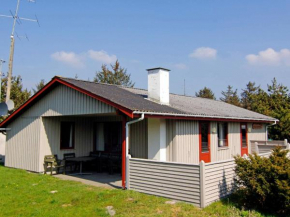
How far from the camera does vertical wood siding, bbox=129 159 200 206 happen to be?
7207 millimetres

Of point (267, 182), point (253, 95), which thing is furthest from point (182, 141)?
point (253, 95)

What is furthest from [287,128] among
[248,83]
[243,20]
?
[248,83]

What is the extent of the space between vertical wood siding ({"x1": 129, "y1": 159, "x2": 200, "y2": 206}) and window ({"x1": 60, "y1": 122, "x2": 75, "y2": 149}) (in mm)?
5573

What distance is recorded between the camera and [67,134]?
1355 cm

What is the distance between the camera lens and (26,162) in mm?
13297

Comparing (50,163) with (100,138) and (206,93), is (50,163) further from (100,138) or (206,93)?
(206,93)

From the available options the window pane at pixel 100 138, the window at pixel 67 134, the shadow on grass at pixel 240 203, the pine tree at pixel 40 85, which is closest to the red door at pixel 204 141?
the shadow on grass at pixel 240 203

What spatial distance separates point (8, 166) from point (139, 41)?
1011cm

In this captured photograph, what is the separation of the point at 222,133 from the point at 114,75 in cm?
3227

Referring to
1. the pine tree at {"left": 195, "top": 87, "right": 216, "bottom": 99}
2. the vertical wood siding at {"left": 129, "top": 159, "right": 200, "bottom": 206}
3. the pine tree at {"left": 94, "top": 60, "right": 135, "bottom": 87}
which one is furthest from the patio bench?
the pine tree at {"left": 195, "top": 87, "right": 216, "bottom": 99}

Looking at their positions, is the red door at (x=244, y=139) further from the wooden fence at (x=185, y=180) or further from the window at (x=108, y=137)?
the wooden fence at (x=185, y=180)

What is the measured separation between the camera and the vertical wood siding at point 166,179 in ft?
23.6

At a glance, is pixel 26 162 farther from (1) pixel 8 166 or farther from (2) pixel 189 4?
(2) pixel 189 4

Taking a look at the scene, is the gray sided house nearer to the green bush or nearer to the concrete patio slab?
the green bush
